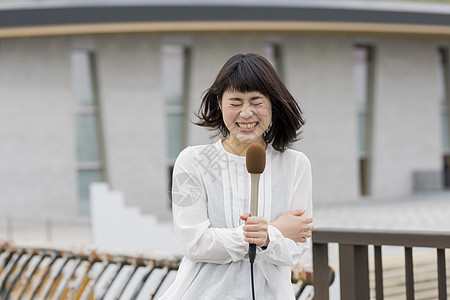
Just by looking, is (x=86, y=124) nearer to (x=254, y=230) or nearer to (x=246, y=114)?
(x=246, y=114)

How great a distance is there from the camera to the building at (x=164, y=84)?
19.0 metres

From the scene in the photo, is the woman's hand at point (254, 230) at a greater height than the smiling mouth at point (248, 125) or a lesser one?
lesser

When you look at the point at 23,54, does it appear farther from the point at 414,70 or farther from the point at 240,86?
the point at 240,86

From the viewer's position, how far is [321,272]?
10.4 ft

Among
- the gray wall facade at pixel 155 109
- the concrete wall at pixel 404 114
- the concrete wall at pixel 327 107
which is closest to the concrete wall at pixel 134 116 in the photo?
the gray wall facade at pixel 155 109

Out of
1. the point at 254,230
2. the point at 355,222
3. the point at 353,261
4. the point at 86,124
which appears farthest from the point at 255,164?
the point at 86,124

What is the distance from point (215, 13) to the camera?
61.4 feet

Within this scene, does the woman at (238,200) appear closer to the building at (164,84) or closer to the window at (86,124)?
the building at (164,84)

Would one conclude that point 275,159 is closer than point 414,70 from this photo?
Yes

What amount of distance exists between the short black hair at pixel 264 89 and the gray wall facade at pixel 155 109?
18.3m

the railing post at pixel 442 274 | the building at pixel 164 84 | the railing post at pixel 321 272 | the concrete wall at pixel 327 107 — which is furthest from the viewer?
the concrete wall at pixel 327 107

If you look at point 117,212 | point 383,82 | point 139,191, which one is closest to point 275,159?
point 117,212

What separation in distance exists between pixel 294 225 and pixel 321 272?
92 centimetres

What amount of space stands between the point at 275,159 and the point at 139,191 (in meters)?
18.5
